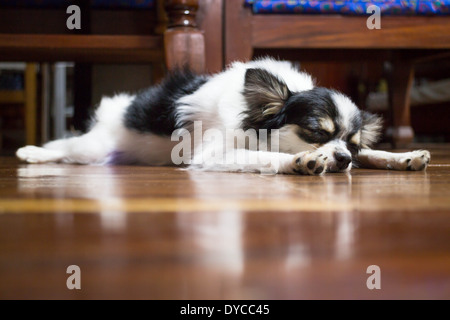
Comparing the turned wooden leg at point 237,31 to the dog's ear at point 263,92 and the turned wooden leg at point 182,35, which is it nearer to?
the turned wooden leg at point 182,35

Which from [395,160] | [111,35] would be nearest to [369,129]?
[395,160]

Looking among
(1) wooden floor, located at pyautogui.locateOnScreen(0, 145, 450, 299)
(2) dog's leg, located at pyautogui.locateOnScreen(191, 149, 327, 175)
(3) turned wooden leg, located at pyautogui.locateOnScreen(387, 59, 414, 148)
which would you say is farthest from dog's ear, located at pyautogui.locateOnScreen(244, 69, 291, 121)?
(3) turned wooden leg, located at pyautogui.locateOnScreen(387, 59, 414, 148)

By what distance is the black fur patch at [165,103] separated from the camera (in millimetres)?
1822

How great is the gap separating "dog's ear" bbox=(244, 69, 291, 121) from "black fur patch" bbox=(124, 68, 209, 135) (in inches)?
11.3

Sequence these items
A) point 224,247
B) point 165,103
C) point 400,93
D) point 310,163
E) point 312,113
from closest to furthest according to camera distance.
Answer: point 224,247, point 310,163, point 312,113, point 165,103, point 400,93

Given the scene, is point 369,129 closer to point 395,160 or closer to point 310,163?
point 395,160

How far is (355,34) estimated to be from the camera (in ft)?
6.53

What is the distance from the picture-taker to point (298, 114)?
1.58 m

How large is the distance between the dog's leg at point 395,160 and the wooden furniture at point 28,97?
134 inches

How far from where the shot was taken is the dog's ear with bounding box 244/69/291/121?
5.24 feet

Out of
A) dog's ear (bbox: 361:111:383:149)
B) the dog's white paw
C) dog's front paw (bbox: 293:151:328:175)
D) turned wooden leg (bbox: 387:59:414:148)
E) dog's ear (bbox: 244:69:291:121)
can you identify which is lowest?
dog's front paw (bbox: 293:151:328:175)

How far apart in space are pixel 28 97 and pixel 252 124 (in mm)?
3498

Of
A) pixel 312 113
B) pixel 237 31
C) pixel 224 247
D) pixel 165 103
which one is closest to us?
pixel 224 247

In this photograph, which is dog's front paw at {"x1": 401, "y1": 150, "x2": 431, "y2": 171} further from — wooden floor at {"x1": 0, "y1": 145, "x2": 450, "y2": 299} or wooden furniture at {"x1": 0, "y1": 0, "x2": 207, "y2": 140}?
wooden furniture at {"x1": 0, "y1": 0, "x2": 207, "y2": 140}
